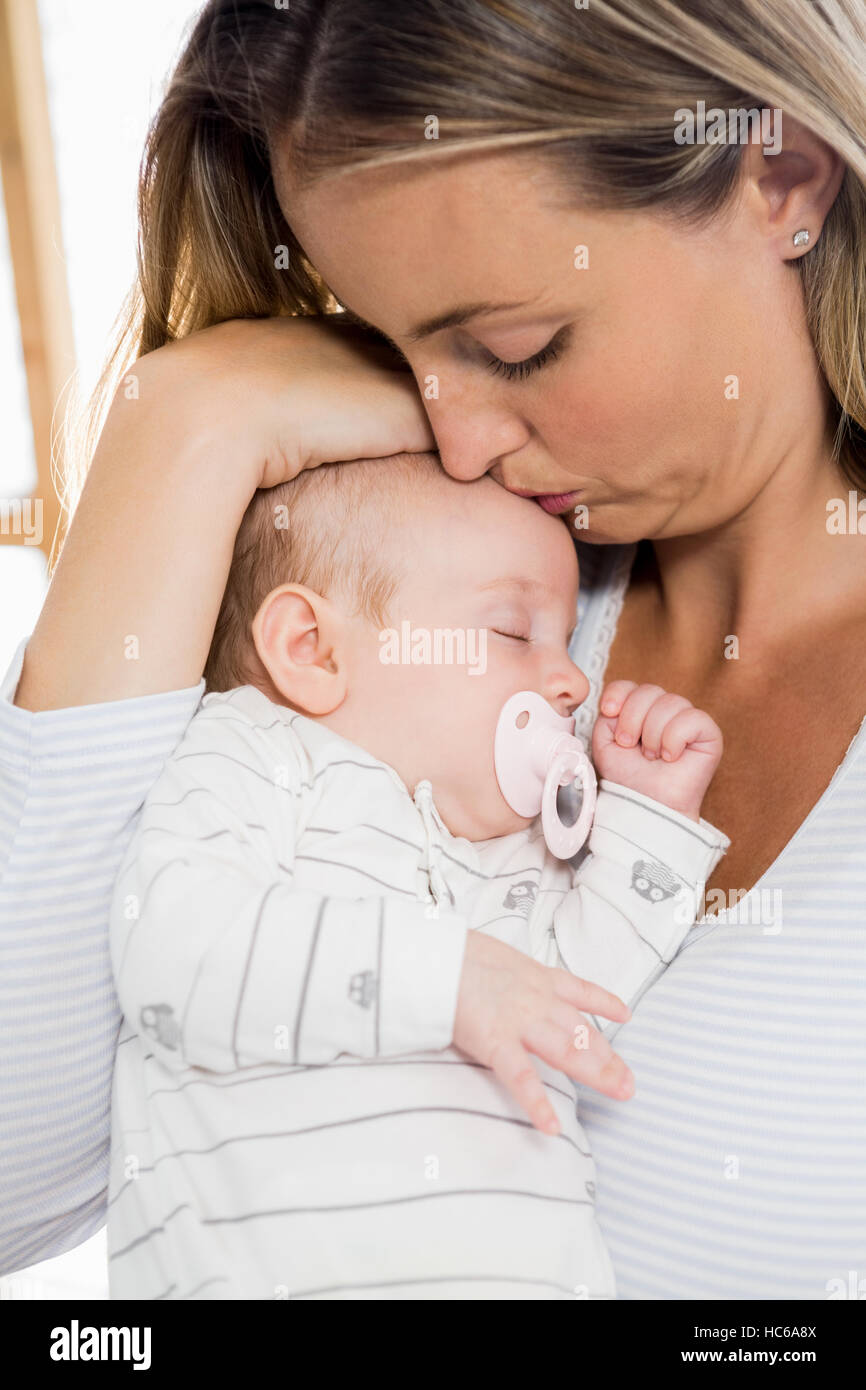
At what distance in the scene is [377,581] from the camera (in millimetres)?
1254

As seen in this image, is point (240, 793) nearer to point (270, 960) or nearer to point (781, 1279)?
point (270, 960)

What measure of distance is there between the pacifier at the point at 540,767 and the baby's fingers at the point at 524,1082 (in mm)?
315

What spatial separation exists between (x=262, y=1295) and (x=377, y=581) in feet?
2.16

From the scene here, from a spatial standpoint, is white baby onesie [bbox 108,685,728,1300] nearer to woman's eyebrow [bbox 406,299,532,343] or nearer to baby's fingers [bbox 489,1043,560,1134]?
baby's fingers [bbox 489,1043,560,1134]

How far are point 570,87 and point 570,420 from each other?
0.29 meters

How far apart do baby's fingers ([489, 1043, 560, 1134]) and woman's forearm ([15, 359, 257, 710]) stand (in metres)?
0.45

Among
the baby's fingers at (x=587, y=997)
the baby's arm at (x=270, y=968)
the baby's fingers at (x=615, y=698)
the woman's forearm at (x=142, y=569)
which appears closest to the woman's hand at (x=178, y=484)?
the woman's forearm at (x=142, y=569)

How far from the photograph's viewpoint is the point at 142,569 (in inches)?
44.1

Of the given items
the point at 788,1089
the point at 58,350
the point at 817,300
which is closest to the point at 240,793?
the point at 788,1089

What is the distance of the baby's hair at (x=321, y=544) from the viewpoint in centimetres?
126

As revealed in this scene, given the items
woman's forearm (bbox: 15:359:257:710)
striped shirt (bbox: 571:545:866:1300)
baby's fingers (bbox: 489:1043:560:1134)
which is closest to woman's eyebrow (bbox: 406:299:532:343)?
woman's forearm (bbox: 15:359:257:710)

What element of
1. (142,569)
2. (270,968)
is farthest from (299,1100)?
(142,569)

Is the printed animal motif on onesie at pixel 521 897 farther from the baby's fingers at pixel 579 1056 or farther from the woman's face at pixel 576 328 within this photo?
the woman's face at pixel 576 328

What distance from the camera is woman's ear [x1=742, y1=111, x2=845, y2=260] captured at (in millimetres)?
1113
